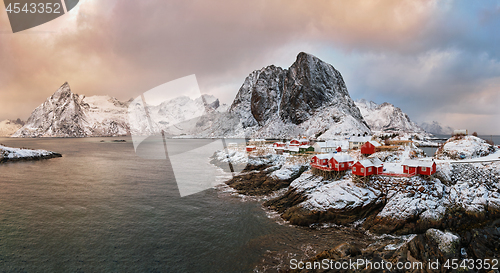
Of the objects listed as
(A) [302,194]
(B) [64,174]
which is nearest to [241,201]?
(A) [302,194]

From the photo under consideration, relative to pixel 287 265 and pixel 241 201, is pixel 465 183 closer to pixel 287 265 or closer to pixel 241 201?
pixel 287 265

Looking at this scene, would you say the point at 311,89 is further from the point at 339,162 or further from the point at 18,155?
the point at 18,155

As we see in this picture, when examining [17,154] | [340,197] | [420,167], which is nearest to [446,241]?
[340,197]

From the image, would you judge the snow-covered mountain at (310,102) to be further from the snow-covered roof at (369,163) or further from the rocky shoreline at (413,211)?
the rocky shoreline at (413,211)

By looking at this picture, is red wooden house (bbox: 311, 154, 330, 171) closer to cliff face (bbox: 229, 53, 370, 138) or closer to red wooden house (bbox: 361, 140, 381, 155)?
red wooden house (bbox: 361, 140, 381, 155)

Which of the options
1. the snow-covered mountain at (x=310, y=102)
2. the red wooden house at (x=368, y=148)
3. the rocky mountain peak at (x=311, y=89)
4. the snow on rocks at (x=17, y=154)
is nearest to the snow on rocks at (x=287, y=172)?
the red wooden house at (x=368, y=148)

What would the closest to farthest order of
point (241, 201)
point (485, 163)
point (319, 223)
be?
point (319, 223) < point (485, 163) < point (241, 201)
